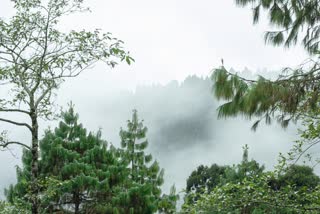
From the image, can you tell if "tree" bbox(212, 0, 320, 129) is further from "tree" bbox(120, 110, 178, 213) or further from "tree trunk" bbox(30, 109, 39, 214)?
"tree" bbox(120, 110, 178, 213)

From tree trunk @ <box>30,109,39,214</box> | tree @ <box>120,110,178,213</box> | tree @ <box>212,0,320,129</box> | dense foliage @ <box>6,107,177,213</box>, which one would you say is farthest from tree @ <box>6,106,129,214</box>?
tree @ <box>212,0,320,129</box>

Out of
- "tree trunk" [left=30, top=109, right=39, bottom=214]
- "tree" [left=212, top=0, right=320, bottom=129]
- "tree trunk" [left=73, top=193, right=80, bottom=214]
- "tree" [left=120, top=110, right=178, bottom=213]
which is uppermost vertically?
"tree" [left=120, top=110, right=178, bottom=213]

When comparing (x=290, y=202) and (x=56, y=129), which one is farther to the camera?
(x=56, y=129)

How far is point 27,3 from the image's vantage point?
866 centimetres

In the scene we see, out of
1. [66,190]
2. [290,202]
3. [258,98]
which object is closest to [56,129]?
[66,190]

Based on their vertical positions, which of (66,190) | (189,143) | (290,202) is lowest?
(290,202)

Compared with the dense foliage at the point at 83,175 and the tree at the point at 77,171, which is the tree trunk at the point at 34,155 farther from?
the tree at the point at 77,171

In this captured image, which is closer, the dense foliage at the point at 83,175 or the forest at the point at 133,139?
the forest at the point at 133,139

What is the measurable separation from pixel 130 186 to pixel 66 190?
243cm

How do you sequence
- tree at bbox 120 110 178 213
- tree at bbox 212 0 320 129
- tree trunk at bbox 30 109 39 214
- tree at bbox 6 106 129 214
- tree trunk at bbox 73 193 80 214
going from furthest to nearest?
tree at bbox 120 110 178 213 < tree trunk at bbox 73 193 80 214 < tree at bbox 6 106 129 214 < tree trunk at bbox 30 109 39 214 < tree at bbox 212 0 320 129

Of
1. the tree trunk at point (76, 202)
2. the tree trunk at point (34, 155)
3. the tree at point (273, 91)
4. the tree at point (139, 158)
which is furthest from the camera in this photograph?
the tree at point (139, 158)

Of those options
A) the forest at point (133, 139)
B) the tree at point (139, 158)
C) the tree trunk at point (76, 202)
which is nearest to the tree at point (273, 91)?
the forest at point (133, 139)

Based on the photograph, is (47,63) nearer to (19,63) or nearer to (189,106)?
(19,63)

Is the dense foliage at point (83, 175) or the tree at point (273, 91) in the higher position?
the dense foliage at point (83, 175)
